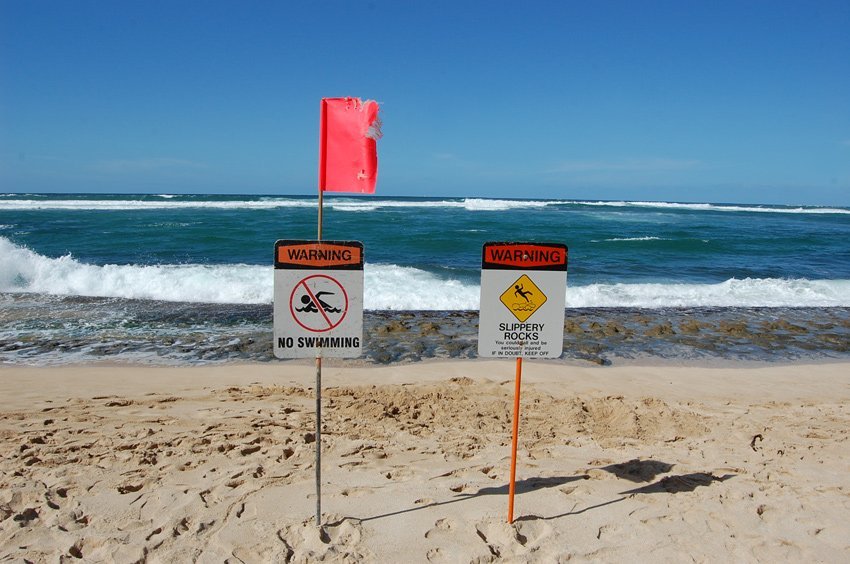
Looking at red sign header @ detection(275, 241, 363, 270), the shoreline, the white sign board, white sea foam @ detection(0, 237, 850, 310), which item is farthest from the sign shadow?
white sea foam @ detection(0, 237, 850, 310)

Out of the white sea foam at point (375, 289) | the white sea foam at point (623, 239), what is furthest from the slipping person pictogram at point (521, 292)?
the white sea foam at point (623, 239)

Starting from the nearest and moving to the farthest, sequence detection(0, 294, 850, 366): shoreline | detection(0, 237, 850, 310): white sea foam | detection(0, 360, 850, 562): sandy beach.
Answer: detection(0, 360, 850, 562): sandy beach
detection(0, 294, 850, 366): shoreline
detection(0, 237, 850, 310): white sea foam

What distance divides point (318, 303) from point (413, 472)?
1831 mm

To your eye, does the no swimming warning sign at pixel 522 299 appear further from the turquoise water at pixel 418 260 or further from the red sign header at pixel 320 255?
the turquoise water at pixel 418 260

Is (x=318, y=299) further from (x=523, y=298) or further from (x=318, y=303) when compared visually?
(x=523, y=298)

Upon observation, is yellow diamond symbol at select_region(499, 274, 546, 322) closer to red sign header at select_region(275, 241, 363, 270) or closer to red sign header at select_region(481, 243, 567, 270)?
red sign header at select_region(481, 243, 567, 270)

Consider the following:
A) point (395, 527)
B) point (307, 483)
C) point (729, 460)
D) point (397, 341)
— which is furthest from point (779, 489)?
point (397, 341)

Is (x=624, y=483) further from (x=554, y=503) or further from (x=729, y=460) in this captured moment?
(x=729, y=460)

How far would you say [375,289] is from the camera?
46.5 feet

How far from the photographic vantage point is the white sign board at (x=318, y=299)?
324cm

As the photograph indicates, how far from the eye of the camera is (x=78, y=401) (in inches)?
243

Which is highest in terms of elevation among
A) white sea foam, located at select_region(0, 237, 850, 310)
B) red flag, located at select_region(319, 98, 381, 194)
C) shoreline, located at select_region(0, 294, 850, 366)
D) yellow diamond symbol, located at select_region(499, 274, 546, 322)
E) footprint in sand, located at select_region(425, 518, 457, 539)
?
red flag, located at select_region(319, 98, 381, 194)

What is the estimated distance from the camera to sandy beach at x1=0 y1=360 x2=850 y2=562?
346cm

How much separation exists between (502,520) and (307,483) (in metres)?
1.47
